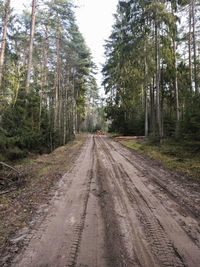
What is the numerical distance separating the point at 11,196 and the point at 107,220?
2810 mm

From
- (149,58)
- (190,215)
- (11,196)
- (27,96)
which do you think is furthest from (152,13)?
(11,196)

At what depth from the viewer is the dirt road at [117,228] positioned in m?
1.92

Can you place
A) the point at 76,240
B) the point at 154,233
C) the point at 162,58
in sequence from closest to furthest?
the point at 76,240, the point at 154,233, the point at 162,58

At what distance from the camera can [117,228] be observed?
2.51 metres

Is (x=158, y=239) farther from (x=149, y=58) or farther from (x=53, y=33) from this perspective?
(x=53, y=33)

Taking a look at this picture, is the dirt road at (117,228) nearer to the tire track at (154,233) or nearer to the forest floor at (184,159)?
the tire track at (154,233)

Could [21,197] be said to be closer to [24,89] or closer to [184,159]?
[184,159]

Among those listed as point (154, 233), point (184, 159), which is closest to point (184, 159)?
point (184, 159)

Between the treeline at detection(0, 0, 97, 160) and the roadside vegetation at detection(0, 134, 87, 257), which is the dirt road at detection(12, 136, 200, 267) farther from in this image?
the treeline at detection(0, 0, 97, 160)

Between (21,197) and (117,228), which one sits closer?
(117,228)

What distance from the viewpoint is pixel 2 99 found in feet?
24.9

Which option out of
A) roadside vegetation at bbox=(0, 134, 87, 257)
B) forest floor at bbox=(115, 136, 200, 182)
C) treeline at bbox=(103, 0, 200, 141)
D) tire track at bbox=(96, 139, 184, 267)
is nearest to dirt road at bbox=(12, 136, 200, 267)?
tire track at bbox=(96, 139, 184, 267)

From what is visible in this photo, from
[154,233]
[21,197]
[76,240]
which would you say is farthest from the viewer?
[21,197]

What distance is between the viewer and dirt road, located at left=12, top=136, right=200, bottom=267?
6.28ft
